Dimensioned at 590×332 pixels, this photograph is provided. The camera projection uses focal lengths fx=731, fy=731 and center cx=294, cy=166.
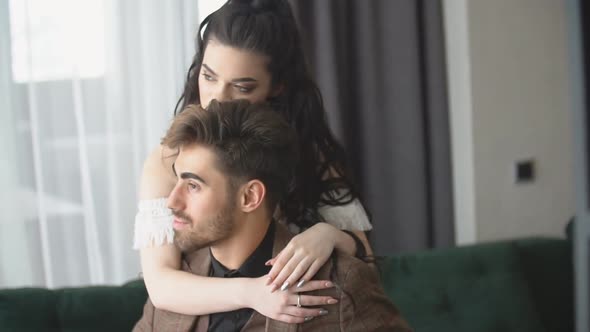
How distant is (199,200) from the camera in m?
1.28

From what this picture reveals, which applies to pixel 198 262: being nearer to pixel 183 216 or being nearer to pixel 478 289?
pixel 183 216

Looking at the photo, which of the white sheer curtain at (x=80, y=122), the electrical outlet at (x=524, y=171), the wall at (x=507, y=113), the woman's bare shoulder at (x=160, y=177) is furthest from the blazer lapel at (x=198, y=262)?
the electrical outlet at (x=524, y=171)

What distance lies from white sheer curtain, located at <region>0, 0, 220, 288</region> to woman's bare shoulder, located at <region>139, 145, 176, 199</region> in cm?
85

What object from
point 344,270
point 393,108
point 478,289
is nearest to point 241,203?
point 344,270

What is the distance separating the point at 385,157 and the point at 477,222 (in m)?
0.43

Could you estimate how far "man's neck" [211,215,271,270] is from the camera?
53.0 inches

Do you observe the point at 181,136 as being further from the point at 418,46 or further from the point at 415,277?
the point at 418,46

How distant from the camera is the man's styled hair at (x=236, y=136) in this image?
4.25 ft

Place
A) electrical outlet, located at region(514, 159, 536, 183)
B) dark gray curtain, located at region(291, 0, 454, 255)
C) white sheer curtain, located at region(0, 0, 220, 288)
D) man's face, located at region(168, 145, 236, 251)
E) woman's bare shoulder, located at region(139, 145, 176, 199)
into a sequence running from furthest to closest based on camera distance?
electrical outlet, located at region(514, 159, 536, 183)
dark gray curtain, located at region(291, 0, 454, 255)
white sheer curtain, located at region(0, 0, 220, 288)
woman's bare shoulder, located at region(139, 145, 176, 199)
man's face, located at region(168, 145, 236, 251)

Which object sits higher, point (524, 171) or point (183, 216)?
point (183, 216)

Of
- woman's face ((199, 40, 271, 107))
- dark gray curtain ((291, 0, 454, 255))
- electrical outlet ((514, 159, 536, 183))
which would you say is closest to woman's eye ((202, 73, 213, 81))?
woman's face ((199, 40, 271, 107))

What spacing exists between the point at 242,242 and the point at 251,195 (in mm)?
98

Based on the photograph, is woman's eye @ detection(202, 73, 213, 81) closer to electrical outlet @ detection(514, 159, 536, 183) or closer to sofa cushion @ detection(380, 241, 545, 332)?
sofa cushion @ detection(380, 241, 545, 332)

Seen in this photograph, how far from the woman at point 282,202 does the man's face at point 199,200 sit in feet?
0.33
